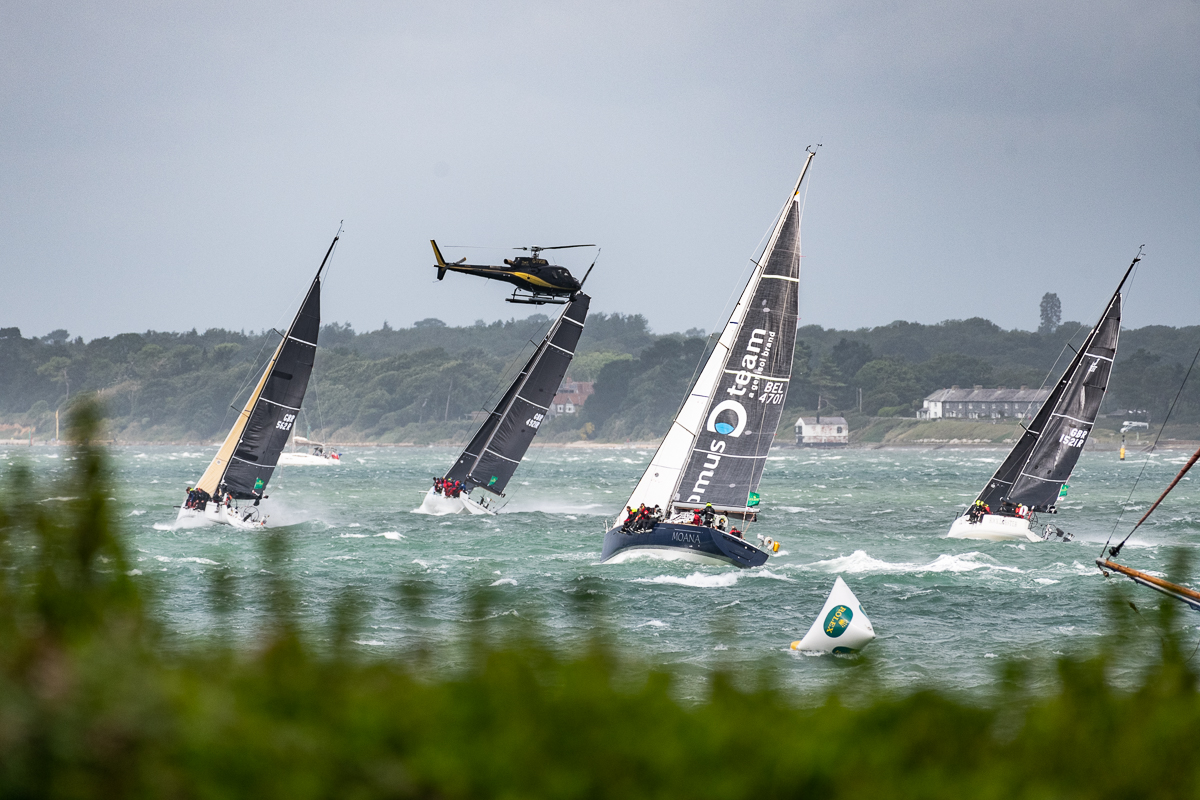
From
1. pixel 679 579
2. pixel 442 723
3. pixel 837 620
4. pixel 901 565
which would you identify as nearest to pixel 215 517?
pixel 679 579

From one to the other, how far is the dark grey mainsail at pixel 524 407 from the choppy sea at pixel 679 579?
90.7 inches

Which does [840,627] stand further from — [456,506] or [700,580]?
[456,506]

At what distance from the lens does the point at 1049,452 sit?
44.0m

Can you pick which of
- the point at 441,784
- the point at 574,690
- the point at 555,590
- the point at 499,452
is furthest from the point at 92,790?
the point at 499,452

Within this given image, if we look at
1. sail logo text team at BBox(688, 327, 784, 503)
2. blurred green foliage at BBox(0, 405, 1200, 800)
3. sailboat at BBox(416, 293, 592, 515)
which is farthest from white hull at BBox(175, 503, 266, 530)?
blurred green foliage at BBox(0, 405, 1200, 800)

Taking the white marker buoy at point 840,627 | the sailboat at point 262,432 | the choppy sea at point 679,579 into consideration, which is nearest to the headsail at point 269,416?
the sailboat at point 262,432

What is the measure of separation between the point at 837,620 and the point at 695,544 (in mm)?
10416

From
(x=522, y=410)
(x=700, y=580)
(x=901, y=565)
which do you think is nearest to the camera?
(x=700, y=580)

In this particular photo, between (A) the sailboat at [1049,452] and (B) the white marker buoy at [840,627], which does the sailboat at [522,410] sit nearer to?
(A) the sailboat at [1049,452]

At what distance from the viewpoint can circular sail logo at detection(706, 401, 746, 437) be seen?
102 feet

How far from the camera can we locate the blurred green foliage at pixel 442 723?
2.97 meters

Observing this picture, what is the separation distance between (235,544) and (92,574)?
35.6m

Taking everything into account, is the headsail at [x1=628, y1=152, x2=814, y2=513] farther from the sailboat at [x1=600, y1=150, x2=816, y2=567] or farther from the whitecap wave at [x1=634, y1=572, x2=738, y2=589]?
the whitecap wave at [x1=634, y1=572, x2=738, y2=589]

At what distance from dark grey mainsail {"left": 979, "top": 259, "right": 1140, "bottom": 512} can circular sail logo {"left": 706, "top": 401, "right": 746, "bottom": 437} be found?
1703cm
